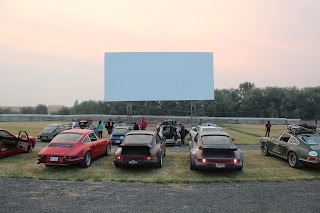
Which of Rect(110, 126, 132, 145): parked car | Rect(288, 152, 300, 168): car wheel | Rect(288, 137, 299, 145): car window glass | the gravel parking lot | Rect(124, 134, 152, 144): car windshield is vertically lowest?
the gravel parking lot

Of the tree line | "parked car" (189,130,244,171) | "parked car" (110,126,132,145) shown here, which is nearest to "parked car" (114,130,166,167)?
"parked car" (189,130,244,171)

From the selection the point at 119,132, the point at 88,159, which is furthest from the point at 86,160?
the point at 119,132

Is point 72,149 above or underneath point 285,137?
underneath

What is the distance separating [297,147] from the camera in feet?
38.0

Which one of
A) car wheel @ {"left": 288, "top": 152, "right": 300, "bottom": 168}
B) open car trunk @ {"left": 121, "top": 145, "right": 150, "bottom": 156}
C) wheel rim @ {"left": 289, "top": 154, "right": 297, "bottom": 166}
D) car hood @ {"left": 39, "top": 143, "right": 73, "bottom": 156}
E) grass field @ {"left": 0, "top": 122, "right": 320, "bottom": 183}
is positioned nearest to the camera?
grass field @ {"left": 0, "top": 122, "right": 320, "bottom": 183}

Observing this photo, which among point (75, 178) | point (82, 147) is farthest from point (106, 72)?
point (75, 178)

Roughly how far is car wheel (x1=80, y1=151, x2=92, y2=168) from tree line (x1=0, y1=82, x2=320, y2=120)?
5567 cm

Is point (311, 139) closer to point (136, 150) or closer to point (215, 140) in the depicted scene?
point (215, 140)

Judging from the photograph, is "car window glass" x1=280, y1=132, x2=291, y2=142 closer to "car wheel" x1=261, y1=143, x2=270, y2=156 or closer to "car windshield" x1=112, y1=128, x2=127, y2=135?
"car wheel" x1=261, y1=143, x2=270, y2=156

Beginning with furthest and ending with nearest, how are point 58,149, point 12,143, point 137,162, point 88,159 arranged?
1. point 12,143
2. point 88,159
3. point 58,149
4. point 137,162

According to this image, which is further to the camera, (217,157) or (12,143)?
(12,143)

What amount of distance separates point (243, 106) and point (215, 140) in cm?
7298

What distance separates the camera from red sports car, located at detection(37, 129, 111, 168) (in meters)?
10.5

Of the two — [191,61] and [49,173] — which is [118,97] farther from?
[49,173]
